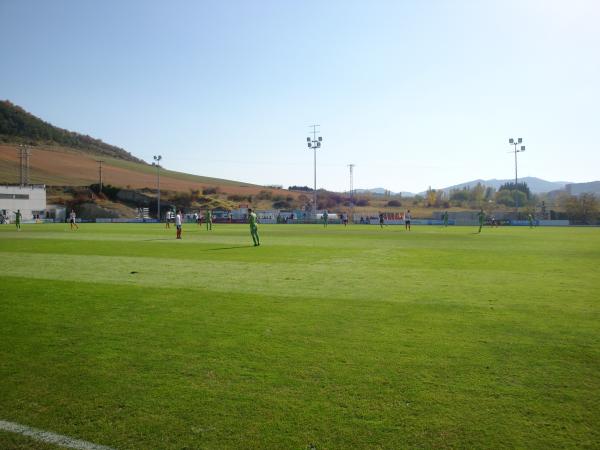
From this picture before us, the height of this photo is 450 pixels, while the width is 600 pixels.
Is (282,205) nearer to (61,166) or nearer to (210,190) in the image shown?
(210,190)

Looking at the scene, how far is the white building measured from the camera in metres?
77.6

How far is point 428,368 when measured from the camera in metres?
4.93

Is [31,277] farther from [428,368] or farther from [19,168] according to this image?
[19,168]

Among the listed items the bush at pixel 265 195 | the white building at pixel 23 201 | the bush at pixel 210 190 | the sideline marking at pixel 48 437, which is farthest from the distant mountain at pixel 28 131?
the sideline marking at pixel 48 437

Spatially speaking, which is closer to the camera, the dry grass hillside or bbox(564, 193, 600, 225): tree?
bbox(564, 193, 600, 225): tree

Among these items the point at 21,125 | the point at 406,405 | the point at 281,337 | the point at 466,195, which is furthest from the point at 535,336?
the point at 21,125

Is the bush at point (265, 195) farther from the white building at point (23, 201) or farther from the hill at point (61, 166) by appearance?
the white building at point (23, 201)

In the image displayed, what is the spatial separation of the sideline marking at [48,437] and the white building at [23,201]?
275ft

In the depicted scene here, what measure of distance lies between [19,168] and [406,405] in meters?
117

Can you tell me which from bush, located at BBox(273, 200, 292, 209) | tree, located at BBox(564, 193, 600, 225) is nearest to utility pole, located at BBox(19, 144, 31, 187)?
bush, located at BBox(273, 200, 292, 209)

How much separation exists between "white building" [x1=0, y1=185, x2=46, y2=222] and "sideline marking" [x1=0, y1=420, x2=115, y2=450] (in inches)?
3303

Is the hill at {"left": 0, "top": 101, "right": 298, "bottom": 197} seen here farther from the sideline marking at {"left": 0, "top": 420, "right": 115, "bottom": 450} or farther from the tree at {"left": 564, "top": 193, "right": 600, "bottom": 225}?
the sideline marking at {"left": 0, "top": 420, "right": 115, "bottom": 450}

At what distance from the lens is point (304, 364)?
5074 millimetres

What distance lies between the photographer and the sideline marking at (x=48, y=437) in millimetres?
3449
